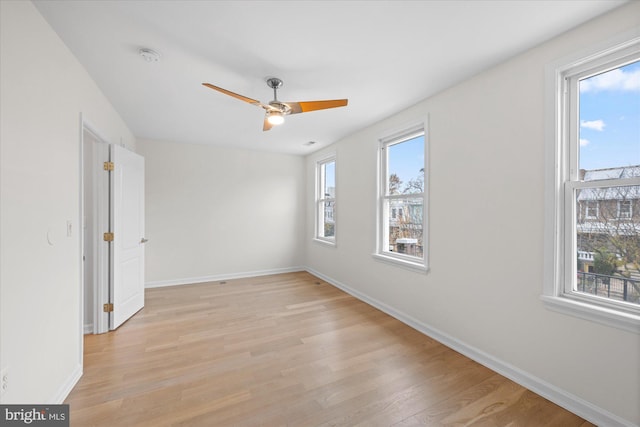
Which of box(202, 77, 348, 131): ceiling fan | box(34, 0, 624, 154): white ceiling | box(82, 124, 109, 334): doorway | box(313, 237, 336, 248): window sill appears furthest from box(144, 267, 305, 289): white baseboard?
box(202, 77, 348, 131): ceiling fan

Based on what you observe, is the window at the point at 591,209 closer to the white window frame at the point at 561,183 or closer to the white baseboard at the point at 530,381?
the white window frame at the point at 561,183

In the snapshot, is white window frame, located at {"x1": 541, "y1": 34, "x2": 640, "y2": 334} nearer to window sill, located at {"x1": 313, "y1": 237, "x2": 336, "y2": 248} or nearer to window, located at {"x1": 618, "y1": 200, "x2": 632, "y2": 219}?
window, located at {"x1": 618, "y1": 200, "x2": 632, "y2": 219}

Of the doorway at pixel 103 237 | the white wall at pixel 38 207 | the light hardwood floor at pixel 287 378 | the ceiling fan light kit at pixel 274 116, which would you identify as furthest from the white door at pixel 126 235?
the ceiling fan light kit at pixel 274 116

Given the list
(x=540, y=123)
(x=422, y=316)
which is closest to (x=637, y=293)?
(x=540, y=123)

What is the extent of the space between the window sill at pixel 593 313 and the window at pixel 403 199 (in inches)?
43.9

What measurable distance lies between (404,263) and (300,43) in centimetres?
248

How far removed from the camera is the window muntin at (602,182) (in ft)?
5.06

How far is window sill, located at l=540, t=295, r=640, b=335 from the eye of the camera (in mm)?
1454


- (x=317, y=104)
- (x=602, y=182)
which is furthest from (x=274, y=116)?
(x=602, y=182)

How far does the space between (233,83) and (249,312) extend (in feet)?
8.95

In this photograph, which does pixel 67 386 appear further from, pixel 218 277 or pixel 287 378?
pixel 218 277

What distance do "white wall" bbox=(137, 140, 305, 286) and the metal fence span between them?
4.50 metres

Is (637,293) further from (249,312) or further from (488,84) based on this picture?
(249,312)

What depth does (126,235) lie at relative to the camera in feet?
10.2
